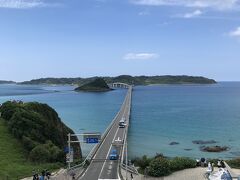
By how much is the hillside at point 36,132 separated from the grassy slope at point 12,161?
1.02 m

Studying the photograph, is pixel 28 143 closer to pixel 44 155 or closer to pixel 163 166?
pixel 44 155

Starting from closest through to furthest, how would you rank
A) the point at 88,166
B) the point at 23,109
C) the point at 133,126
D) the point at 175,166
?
the point at 175,166
the point at 88,166
the point at 23,109
the point at 133,126

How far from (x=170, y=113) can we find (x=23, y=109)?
92.6 meters

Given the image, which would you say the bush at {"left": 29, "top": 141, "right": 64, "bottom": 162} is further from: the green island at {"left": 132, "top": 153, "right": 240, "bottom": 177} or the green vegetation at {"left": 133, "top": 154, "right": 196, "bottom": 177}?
the green vegetation at {"left": 133, "top": 154, "right": 196, "bottom": 177}

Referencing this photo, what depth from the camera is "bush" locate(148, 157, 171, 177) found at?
4122 cm

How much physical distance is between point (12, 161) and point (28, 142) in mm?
8224

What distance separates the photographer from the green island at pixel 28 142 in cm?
5013

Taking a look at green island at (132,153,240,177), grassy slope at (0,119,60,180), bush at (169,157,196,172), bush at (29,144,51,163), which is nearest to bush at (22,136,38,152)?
grassy slope at (0,119,60,180)

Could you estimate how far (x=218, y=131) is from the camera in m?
110

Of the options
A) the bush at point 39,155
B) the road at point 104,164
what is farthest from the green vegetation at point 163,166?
the bush at point 39,155

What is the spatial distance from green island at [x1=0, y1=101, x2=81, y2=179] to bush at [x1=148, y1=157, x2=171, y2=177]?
44.5 feet

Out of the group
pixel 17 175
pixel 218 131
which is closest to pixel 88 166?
pixel 17 175

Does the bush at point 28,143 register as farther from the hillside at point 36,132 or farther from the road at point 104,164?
the road at point 104,164

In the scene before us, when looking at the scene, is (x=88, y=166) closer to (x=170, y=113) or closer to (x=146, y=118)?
(x=146, y=118)
